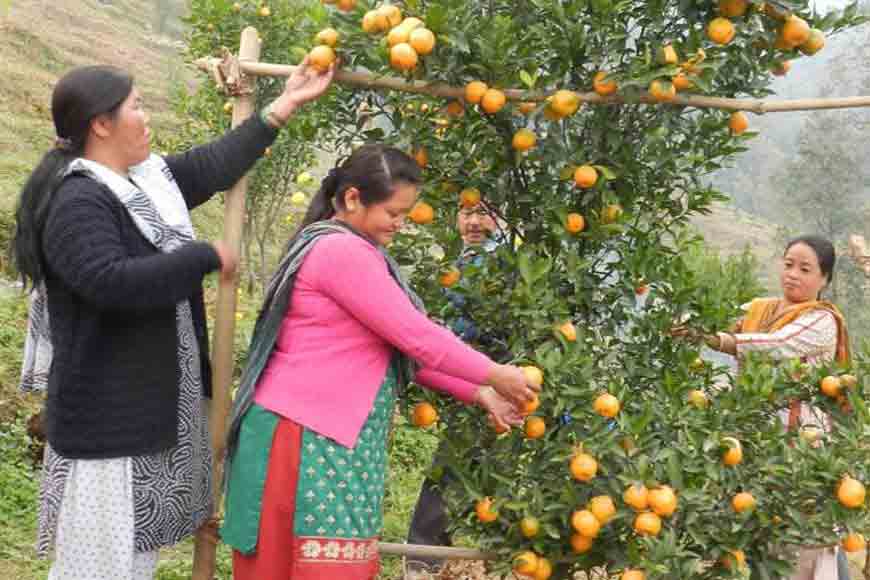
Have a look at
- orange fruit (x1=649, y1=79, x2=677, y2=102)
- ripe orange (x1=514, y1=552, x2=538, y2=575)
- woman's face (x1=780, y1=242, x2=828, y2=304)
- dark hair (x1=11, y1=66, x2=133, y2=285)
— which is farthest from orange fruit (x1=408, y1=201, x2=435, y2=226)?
woman's face (x1=780, y1=242, x2=828, y2=304)

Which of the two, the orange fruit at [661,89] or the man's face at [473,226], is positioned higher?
the orange fruit at [661,89]

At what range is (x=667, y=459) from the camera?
6.99ft

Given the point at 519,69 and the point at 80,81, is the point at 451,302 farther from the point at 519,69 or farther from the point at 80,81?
the point at 80,81

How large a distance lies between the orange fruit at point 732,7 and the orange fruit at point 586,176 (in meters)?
0.47

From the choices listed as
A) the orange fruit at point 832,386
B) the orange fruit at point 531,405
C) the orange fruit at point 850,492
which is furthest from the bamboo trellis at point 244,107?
the orange fruit at point 850,492

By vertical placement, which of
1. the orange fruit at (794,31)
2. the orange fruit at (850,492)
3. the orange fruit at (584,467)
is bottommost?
the orange fruit at (850,492)

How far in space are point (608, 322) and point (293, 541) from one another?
0.96 meters

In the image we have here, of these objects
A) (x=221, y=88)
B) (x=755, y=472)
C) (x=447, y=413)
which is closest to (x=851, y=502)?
(x=755, y=472)

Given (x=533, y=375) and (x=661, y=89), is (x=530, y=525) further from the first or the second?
(x=661, y=89)

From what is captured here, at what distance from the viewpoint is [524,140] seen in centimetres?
214

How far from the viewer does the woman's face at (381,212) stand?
198 centimetres

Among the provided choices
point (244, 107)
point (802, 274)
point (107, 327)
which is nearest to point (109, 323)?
point (107, 327)

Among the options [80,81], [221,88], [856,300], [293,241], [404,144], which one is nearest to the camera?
[80,81]

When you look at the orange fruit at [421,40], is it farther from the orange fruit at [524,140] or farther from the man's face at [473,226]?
the man's face at [473,226]
